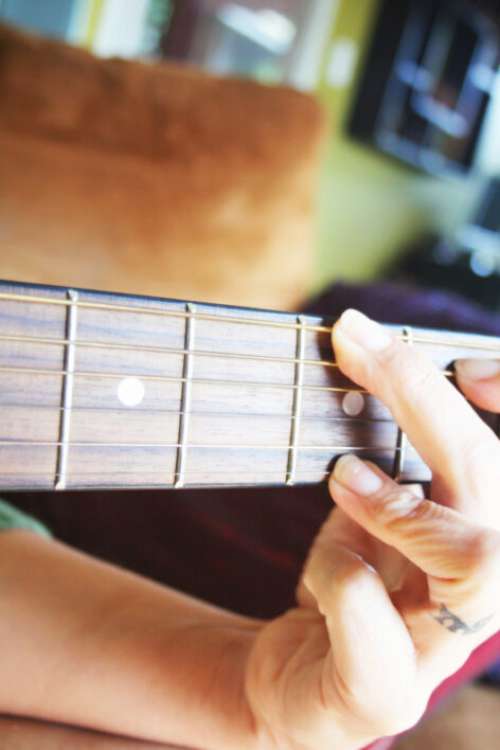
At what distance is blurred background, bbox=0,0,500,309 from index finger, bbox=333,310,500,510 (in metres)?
2.11

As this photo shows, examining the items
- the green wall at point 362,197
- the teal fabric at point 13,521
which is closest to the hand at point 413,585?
the teal fabric at point 13,521

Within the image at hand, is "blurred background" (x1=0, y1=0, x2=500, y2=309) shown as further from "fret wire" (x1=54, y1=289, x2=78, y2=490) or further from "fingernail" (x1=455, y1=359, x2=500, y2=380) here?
"fret wire" (x1=54, y1=289, x2=78, y2=490)

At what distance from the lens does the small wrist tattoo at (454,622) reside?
466 mm

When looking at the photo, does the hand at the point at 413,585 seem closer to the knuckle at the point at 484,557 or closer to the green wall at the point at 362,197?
the knuckle at the point at 484,557

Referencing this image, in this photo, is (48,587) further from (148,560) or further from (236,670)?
(148,560)

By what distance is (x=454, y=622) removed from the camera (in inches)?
18.4

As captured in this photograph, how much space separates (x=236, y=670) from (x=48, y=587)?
0.18 metres

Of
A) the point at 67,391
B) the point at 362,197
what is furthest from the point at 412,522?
the point at 362,197

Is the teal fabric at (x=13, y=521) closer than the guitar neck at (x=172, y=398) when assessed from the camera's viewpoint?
No

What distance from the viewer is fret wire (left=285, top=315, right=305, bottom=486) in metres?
0.49

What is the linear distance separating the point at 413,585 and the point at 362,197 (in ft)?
9.07

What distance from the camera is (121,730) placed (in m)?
0.53

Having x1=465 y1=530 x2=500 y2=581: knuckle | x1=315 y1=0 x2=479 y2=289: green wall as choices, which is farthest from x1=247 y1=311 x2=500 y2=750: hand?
x1=315 y1=0 x2=479 y2=289: green wall

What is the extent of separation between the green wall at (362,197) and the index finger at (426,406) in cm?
233
